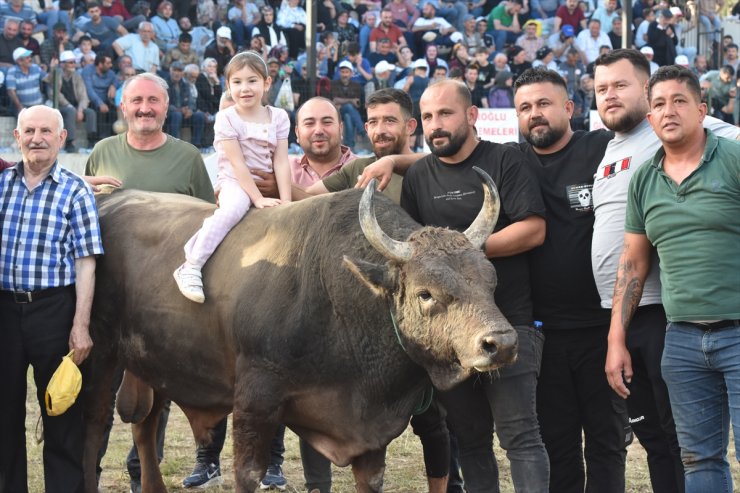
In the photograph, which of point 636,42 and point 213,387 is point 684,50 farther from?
point 213,387

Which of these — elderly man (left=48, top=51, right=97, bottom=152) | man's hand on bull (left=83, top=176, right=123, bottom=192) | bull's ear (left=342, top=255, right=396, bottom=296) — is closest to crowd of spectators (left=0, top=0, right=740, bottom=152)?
elderly man (left=48, top=51, right=97, bottom=152)

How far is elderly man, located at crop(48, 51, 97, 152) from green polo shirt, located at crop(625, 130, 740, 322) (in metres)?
10.9

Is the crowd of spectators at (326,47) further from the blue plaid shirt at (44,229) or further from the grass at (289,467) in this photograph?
the blue plaid shirt at (44,229)

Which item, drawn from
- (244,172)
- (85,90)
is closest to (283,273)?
(244,172)

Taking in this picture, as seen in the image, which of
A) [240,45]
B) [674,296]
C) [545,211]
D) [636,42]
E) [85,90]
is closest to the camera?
[674,296]

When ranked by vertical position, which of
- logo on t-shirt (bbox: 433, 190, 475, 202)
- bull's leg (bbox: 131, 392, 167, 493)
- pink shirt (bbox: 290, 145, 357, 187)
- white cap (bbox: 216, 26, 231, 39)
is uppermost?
white cap (bbox: 216, 26, 231, 39)

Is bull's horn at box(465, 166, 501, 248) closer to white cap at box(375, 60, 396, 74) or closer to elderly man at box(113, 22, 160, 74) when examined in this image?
elderly man at box(113, 22, 160, 74)

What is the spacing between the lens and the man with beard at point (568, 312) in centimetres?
582

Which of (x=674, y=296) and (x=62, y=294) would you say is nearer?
(x=674, y=296)

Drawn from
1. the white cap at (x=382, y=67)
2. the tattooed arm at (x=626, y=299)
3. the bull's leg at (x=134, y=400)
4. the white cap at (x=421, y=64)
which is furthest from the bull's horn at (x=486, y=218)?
the white cap at (x=421, y=64)

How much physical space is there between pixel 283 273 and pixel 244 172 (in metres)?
0.87

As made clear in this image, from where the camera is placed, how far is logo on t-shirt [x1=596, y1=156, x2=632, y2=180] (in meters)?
5.64

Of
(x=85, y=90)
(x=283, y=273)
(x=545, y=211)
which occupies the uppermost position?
(x=85, y=90)

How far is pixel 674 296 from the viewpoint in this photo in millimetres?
5062
